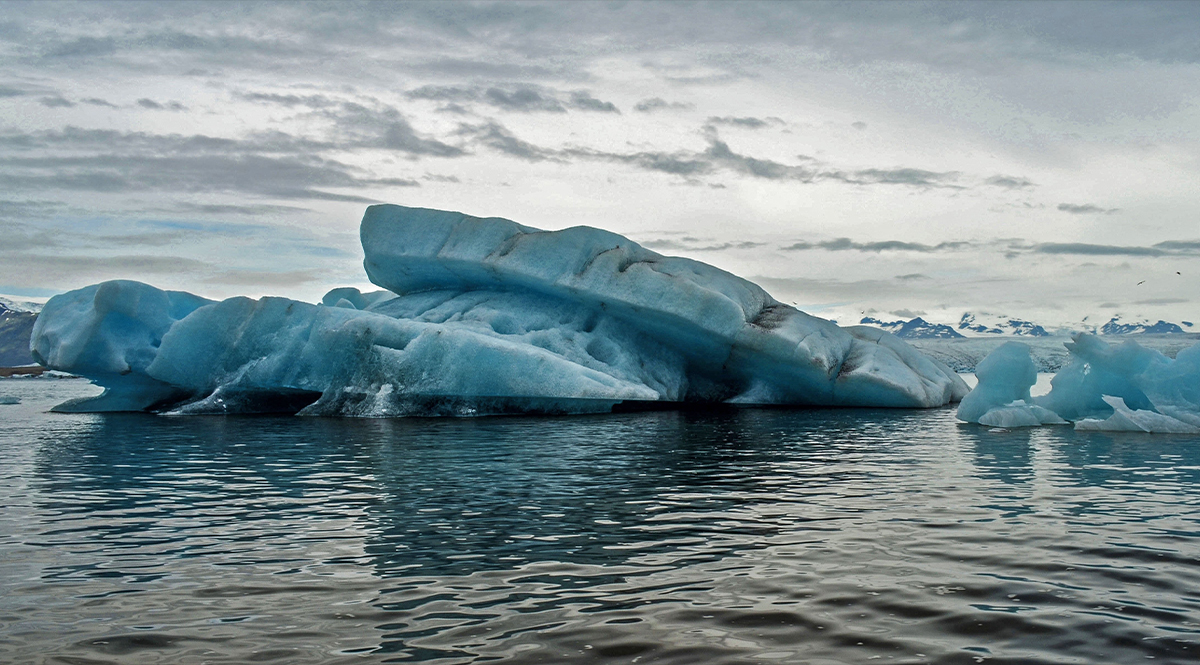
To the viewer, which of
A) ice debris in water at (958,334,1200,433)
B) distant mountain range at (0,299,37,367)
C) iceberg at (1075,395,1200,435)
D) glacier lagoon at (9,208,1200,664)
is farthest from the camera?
distant mountain range at (0,299,37,367)

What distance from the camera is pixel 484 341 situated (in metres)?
17.8

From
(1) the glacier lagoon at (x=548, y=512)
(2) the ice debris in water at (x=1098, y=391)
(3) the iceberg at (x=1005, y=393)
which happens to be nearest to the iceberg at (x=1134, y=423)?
(2) the ice debris in water at (x=1098, y=391)

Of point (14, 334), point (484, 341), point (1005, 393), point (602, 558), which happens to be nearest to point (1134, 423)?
point (1005, 393)

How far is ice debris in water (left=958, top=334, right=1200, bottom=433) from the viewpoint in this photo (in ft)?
50.0

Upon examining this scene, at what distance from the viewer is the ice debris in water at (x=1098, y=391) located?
50.0ft

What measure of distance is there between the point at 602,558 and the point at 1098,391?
47.6 feet

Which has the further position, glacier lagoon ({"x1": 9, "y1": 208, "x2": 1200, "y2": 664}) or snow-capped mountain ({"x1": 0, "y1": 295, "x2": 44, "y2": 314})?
snow-capped mountain ({"x1": 0, "y1": 295, "x2": 44, "y2": 314})

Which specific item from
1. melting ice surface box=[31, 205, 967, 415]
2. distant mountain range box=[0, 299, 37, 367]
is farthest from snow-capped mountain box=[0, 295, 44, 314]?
melting ice surface box=[31, 205, 967, 415]

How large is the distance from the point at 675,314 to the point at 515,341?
3.63 meters

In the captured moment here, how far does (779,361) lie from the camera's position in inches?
833

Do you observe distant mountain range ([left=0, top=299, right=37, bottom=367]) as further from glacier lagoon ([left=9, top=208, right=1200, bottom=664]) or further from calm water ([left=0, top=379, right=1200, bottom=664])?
calm water ([left=0, top=379, right=1200, bottom=664])

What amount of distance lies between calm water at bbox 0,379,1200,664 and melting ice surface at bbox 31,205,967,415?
7.24m

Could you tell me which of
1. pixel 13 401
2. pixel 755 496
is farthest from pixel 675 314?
pixel 13 401

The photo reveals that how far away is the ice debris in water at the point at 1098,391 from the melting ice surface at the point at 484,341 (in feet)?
12.9
